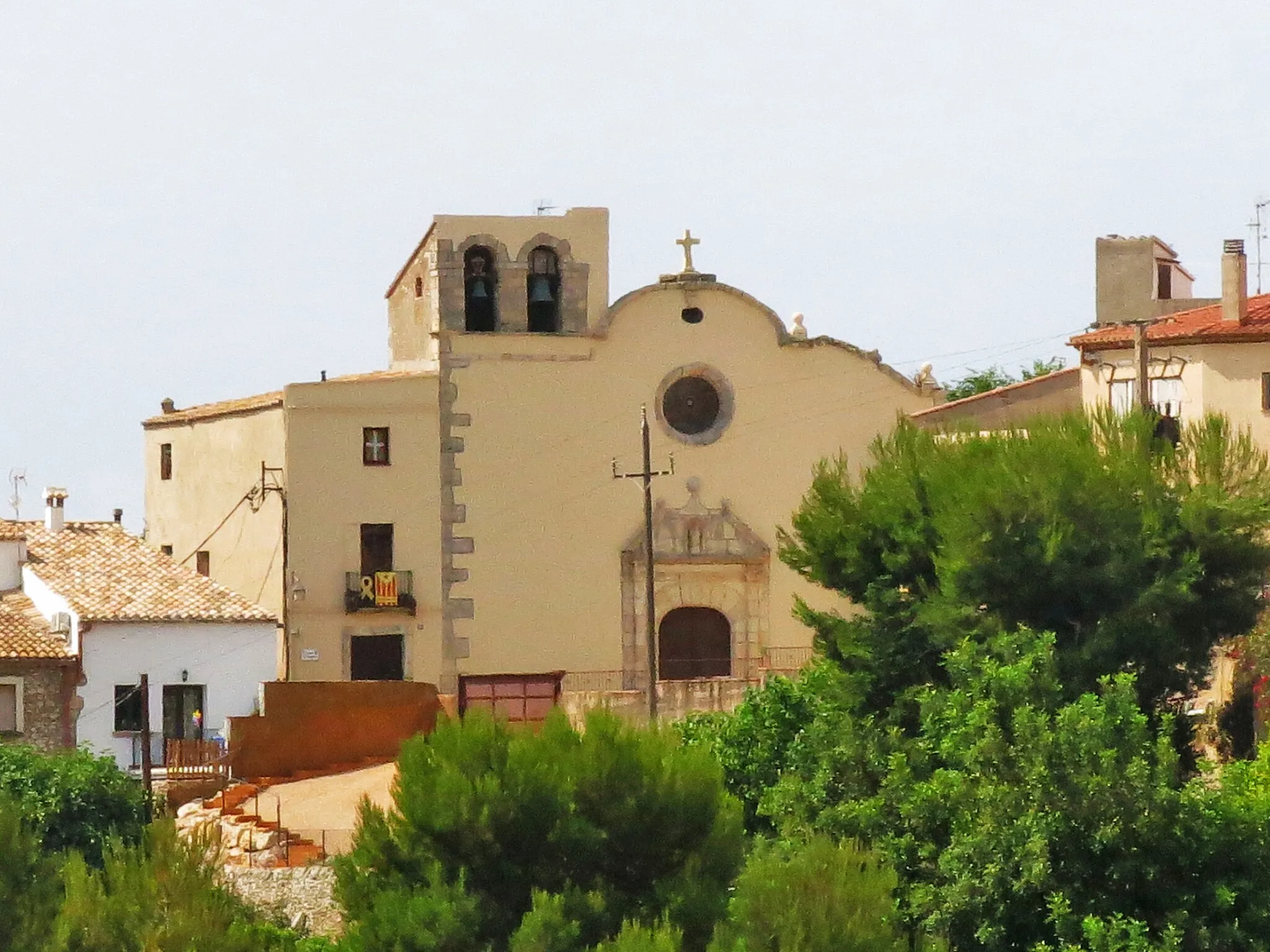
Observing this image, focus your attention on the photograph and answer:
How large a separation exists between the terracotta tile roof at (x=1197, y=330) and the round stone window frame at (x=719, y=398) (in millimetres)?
5571

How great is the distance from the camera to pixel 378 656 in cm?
4841

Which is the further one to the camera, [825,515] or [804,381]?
[804,381]

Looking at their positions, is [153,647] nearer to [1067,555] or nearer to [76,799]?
[76,799]

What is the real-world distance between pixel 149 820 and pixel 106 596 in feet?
27.4

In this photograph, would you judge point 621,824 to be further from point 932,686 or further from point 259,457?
point 259,457

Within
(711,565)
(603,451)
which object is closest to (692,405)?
(603,451)

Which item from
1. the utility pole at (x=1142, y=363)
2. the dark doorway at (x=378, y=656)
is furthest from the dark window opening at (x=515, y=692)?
the utility pole at (x=1142, y=363)

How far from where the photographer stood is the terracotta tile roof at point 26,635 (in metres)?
44.9

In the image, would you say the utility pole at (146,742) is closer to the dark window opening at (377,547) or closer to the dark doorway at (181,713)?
the dark doorway at (181,713)

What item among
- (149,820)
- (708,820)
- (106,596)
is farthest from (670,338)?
(708,820)

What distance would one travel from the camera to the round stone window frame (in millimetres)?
50094

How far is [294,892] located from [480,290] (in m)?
15.1

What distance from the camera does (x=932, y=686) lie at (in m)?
33.7

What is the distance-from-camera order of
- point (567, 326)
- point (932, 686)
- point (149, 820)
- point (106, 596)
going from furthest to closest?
1. point (567, 326)
2. point (106, 596)
3. point (149, 820)
4. point (932, 686)
